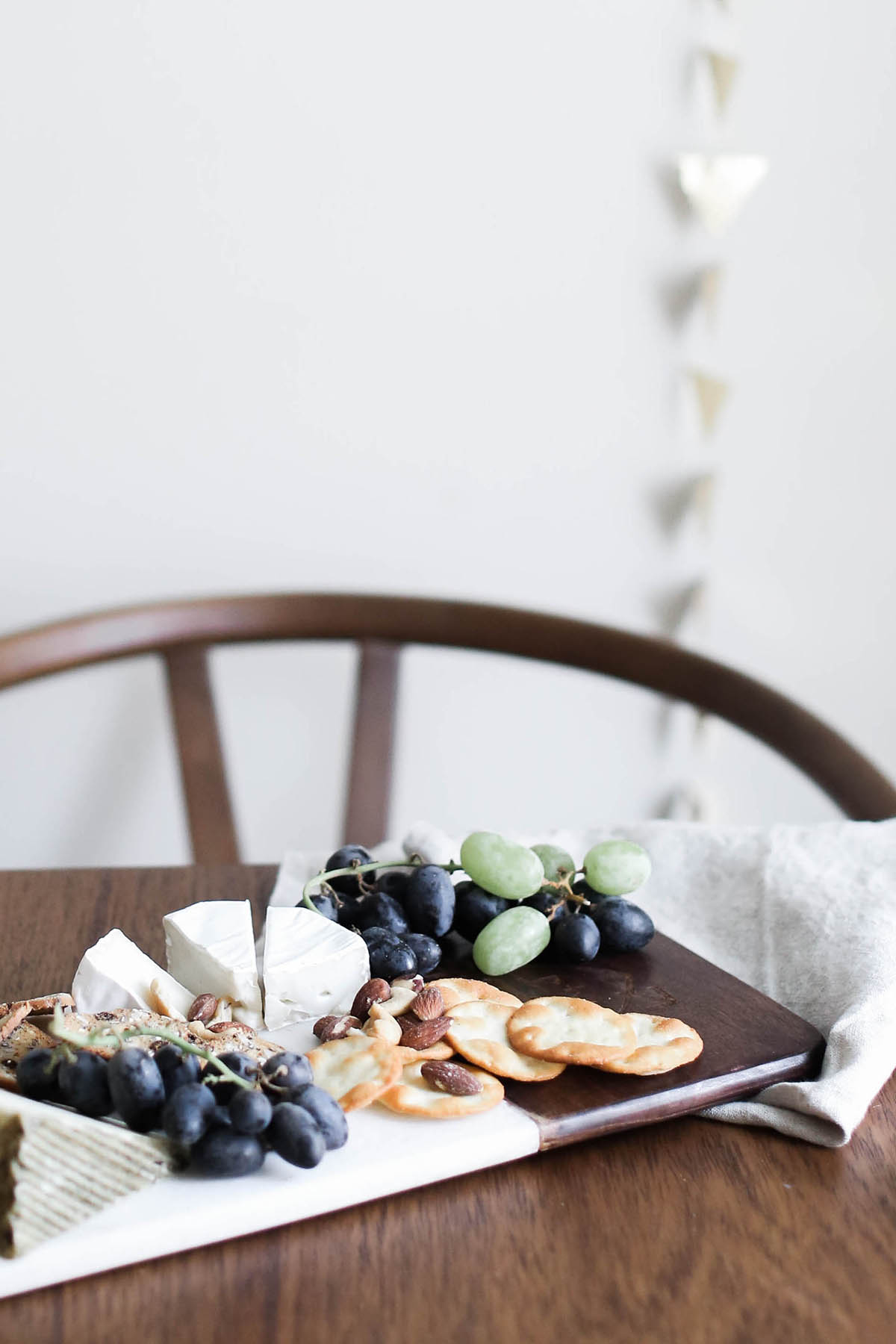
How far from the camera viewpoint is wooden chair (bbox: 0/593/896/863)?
49.8 inches

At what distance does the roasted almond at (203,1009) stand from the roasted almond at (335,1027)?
6 cm

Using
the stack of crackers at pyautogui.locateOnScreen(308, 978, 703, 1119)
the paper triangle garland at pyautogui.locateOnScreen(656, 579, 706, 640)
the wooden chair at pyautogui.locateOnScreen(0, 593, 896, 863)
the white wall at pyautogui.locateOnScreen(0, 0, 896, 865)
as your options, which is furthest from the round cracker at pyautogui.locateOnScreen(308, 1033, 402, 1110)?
the paper triangle garland at pyautogui.locateOnScreen(656, 579, 706, 640)

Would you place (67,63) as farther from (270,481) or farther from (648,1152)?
(648,1152)

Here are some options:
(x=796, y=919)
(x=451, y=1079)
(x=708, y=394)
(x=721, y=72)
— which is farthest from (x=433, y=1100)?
(x=721, y=72)

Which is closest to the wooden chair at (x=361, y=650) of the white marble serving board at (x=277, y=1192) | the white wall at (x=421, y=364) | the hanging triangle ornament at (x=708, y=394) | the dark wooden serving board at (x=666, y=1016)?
the white wall at (x=421, y=364)

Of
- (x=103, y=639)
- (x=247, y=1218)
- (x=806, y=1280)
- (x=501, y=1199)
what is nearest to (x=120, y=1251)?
(x=247, y=1218)

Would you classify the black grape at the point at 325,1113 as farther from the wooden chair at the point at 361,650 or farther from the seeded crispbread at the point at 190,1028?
the wooden chair at the point at 361,650

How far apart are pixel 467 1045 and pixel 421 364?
3.43 ft

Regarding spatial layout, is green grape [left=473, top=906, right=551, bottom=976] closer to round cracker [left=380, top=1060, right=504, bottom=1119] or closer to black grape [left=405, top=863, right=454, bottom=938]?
black grape [left=405, top=863, right=454, bottom=938]

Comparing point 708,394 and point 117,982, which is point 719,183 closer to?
point 708,394

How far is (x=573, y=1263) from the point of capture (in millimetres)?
499

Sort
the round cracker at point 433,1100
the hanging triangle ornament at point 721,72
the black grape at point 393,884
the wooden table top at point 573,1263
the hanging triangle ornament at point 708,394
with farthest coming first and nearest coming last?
the hanging triangle ornament at point 708,394 → the hanging triangle ornament at point 721,72 → the black grape at point 393,884 → the round cracker at point 433,1100 → the wooden table top at point 573,1263

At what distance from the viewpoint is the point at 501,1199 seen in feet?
1.77

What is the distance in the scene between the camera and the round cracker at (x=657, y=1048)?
607mm
